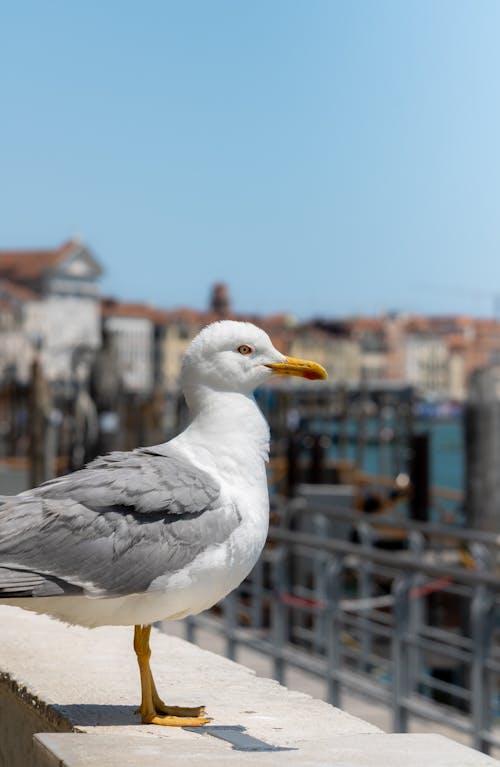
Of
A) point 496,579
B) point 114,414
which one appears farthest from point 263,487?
point 114,414

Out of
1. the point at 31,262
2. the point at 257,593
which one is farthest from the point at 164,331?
the point at 257,593

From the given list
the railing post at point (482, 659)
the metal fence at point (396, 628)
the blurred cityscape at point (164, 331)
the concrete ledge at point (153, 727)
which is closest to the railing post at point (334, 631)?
the metal fence at point (396, 628)

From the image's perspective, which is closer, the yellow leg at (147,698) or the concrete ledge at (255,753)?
the concrete ledge at (255,753)

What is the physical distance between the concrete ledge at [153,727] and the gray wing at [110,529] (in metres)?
0.24

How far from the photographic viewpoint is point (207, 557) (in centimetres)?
235

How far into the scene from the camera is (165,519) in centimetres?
236

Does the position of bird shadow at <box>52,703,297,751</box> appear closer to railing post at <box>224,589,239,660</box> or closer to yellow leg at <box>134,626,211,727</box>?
yellow leg at <box>134,626,211,727</box>

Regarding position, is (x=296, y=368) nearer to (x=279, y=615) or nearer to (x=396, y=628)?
(x=396, y=628)

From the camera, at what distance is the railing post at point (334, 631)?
6.82 metres

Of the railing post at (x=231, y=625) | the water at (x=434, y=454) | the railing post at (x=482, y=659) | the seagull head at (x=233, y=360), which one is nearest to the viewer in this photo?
the seagull head at (x=233, y=360)

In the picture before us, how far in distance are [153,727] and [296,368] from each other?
646mm

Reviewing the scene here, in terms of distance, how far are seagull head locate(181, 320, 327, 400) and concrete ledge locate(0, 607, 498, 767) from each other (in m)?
0.57

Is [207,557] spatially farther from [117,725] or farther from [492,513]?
[492,513]

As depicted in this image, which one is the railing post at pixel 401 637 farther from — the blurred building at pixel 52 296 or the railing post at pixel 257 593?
the blurred building at pixel 52 296
